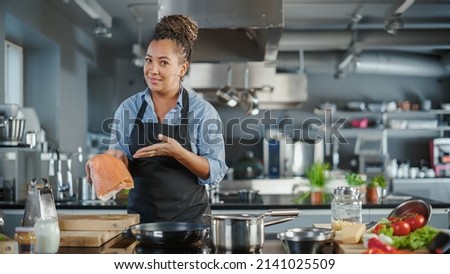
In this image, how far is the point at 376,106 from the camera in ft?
23.5

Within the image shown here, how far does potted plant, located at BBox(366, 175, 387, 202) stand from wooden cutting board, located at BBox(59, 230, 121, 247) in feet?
7.92

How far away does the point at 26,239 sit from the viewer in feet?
5.41

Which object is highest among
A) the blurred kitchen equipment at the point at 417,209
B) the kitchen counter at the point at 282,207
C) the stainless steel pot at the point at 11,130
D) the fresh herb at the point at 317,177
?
the stainless steel pot at the point at 11,130

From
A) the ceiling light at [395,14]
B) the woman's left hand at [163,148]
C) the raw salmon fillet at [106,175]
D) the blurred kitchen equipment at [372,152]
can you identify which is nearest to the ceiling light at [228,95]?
the ceiling light at [395,14]

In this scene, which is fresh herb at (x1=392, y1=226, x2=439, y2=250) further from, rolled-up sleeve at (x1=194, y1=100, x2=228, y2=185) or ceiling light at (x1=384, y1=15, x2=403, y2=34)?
ceiling light at (x1=384, y1=15, x2=403, y2=34)

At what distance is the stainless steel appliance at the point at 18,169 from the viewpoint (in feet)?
13.1

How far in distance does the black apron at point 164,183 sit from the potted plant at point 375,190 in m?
1.89

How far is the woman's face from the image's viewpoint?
2.25 metres

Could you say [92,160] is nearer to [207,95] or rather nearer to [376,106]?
[207,95]

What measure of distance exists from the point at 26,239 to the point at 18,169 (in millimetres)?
2560

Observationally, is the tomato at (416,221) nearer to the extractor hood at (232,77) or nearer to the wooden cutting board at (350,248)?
the wooden cutting board at (350,248)
